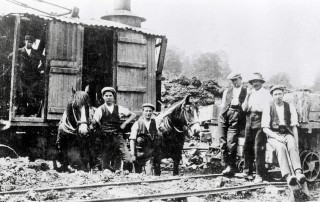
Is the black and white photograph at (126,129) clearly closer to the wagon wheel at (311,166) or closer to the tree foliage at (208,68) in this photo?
the wagon wheel at (311,166)

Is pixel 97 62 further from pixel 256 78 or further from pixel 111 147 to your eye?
pixel 256 78

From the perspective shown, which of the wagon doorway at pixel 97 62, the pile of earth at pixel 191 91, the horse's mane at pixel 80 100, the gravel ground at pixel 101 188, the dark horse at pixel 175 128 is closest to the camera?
the gravel ground at pixel 101 188

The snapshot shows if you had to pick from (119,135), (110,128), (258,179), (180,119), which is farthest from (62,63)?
(258,179)

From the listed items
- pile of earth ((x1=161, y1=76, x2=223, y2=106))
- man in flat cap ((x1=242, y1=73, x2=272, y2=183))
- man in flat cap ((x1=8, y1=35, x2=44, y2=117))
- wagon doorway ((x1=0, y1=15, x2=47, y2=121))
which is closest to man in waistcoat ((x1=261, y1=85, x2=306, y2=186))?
man in flat cap ((x1=242, y1=73, x2=272, y2=183))

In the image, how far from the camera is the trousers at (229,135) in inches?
343

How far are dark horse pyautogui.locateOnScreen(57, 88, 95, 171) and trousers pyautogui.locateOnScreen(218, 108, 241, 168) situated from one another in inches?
119

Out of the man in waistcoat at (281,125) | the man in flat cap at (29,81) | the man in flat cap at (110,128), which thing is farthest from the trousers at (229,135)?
the man in flat cap at (29,81)

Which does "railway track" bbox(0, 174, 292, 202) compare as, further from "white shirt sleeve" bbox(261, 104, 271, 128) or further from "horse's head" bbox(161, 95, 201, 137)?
"horse's head" bbox(161, 95, 201, 137)

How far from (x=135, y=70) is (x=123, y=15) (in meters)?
6.90

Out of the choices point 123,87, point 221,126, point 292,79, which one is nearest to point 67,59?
point 123,87

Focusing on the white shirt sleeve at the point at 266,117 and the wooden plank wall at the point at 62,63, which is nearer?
the white shirt sleeve at the point at 266,117

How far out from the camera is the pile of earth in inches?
923

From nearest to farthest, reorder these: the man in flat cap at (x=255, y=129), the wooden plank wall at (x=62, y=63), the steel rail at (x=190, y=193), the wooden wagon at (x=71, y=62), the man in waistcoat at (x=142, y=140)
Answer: the steel rail at (x=190, y=193)
the man in flat cap at (x=255, y=129)
the man in waistcoat at (x=142, y=140)
the wooden wagon at (x=71, y=62)
the wooden plank wall at (x=62, y=63)

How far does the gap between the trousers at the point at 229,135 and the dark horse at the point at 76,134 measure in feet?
9.89
